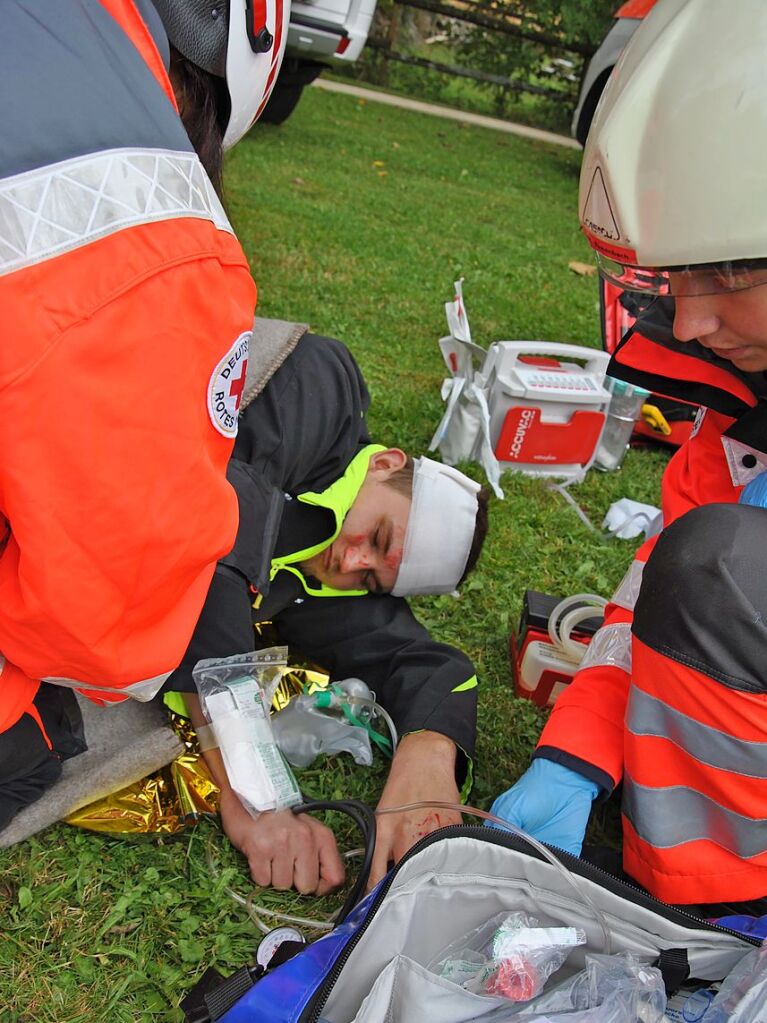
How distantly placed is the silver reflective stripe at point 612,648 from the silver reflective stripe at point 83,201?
1.32 m

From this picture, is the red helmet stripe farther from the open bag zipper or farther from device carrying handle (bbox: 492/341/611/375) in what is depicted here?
device carrying handle (bbox: 492/341/611/375)

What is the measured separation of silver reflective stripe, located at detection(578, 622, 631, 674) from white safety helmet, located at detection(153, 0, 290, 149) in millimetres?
1290

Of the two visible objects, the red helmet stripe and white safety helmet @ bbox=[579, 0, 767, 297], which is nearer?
white safety helmet @ bbox=[579, 0, 767, 297]

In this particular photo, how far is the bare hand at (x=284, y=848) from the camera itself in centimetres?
178

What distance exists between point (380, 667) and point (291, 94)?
6.53m

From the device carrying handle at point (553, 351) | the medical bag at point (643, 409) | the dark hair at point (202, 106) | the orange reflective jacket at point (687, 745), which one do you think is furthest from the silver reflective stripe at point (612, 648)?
the medical bag at point (643, 409)

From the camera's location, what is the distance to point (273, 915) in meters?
1.73

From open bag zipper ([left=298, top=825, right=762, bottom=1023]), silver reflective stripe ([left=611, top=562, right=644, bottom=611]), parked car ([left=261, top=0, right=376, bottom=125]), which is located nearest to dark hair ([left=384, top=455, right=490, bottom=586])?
silver reflective stripe ([left=611, top=562, right=644, bottom=611])

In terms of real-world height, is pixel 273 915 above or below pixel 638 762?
below

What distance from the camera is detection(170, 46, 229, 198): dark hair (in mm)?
1409

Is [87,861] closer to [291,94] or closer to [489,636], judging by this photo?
[489,636]

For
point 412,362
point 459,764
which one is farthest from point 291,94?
point 459,764

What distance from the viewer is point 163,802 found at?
1.91 m

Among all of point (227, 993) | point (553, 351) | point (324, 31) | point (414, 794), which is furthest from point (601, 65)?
point (324, 31)
